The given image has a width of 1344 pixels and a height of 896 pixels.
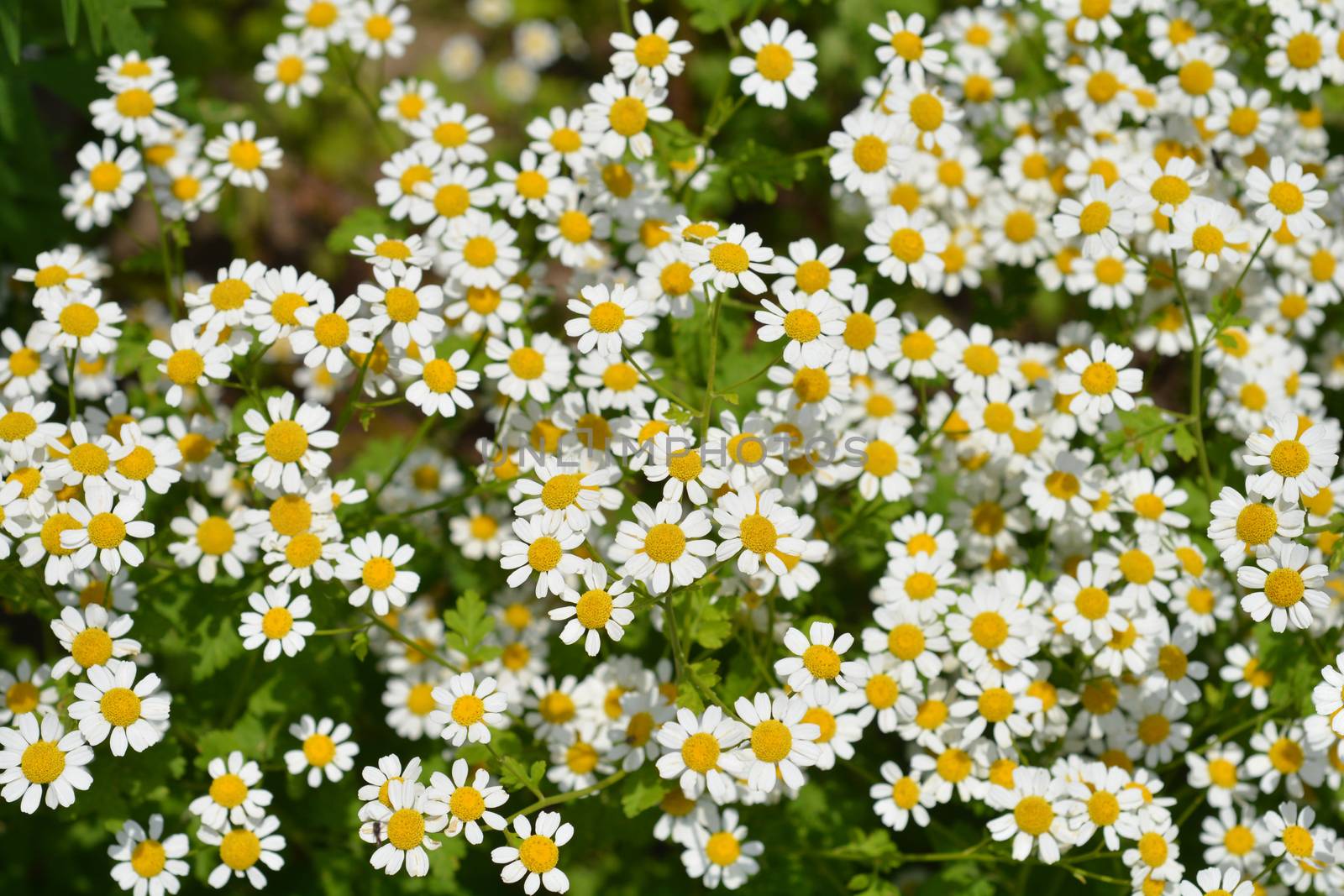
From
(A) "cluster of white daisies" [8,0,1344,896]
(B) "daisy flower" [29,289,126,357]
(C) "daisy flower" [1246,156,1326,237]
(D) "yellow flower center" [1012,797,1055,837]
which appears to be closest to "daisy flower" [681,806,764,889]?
(A) "cluster of white daisies" [8,0,1344,896]

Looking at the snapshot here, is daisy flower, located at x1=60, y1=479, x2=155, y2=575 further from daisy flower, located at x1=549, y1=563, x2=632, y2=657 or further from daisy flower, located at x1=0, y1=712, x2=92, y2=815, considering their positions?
daisy flower, located at x1=549, y1=563, x2=632, y2=657

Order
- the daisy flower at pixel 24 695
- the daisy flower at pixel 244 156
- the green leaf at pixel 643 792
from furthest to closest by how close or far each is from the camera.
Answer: the daisy flower at pixel 244 156 → the daisy flower at pixel 24 695 → the green leaf at pixel 643 792

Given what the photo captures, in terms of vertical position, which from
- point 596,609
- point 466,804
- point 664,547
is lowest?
point 466,804

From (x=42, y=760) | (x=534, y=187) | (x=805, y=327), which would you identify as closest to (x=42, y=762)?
(x=42, y=760)

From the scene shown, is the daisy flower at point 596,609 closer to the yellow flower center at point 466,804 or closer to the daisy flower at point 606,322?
the yellow flower center at point 466,804

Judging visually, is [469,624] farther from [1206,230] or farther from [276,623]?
[1206,230]

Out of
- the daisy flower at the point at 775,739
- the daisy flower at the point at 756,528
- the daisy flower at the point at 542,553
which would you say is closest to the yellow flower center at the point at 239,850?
the daisy flower at the point at 542,553
